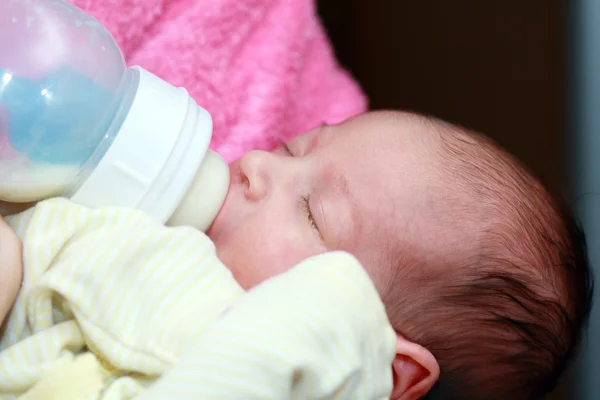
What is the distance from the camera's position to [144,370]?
62cm

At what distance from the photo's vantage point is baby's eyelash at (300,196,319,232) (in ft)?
2.51

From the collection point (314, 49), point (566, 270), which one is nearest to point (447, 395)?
point (566, 270)

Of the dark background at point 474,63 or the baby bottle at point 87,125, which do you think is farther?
the dark background at point 474,63

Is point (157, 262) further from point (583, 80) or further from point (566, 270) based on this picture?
point (583, 80)

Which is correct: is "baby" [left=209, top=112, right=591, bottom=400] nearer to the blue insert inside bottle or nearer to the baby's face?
the baby's face

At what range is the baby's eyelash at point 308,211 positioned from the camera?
77 cm

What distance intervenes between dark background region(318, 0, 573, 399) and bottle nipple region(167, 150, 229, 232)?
0.54 metres

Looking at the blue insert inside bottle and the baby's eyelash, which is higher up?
the blue insert inside bottle

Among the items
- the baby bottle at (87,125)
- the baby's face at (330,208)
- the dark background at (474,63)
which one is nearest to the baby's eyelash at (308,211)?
the baby's face at (330,208)

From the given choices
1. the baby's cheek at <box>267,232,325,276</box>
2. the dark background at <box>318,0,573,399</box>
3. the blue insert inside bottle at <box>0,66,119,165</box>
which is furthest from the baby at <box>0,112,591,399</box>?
the dark background at <box>318,0,573,399</box>

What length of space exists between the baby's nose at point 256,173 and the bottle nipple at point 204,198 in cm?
3

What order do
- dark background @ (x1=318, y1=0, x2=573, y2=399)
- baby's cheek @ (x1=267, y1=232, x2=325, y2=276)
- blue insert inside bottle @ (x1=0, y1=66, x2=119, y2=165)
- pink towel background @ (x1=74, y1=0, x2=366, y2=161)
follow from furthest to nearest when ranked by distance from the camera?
dark background @ (x1=318, y1=0, x2=573, y2=399), pink towel background @ (x1=74, y1=0, x2=366, y2=161), baby's cheek @ (x1=267, y1=232, x2=325, y2=276), blue insert inside bottle @ (x1=0, y1=66, x2=119, y2=165)

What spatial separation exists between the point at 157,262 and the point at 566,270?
47 cm

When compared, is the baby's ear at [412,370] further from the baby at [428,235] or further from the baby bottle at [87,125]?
the baby bottle at [87,125]
